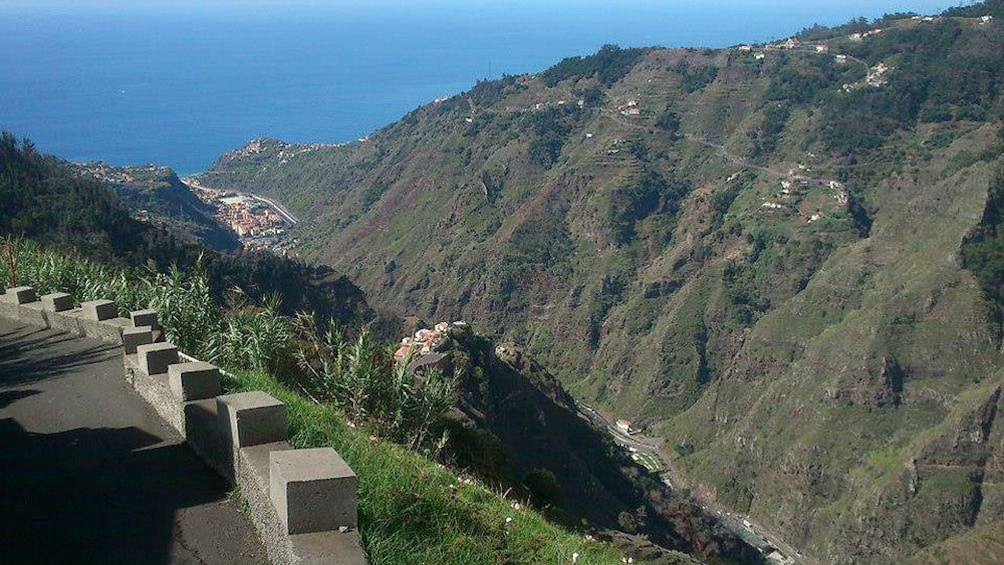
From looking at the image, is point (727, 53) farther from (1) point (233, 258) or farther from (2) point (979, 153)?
(1) point (233, 258)

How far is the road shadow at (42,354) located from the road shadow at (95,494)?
1.79m

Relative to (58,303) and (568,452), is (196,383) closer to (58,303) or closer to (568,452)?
(58,303)

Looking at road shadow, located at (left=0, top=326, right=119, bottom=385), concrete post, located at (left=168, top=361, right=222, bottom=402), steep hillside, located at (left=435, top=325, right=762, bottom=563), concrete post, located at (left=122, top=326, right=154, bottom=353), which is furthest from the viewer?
steep hillside, located at (left=435, top=325, right=762, bottom=563)

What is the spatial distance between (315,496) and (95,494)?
2299 millimetres

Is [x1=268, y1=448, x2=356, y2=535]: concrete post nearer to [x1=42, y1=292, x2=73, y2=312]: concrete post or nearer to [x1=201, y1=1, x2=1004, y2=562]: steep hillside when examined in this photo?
[x1=42, y1=292, x2=73, y2=312]: concrete post

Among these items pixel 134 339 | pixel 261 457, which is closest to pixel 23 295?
pixel 134 339

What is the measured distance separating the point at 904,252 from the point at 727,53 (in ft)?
190

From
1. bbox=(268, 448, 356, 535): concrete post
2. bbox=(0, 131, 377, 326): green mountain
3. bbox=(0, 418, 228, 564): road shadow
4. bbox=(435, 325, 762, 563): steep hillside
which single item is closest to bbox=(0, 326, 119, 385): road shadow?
bbox=(0, 418, 228, 564): road shadow

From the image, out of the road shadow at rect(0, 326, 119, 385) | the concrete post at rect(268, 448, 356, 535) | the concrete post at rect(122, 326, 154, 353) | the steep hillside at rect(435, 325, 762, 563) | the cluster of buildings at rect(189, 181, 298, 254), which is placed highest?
the concrete post at rect(122, 326, 154, 353)

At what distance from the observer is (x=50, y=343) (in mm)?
10414

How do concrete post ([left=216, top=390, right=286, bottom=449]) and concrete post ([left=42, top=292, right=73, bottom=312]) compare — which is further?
concrete post ([left=42, top=292, right=73, bottom=312])

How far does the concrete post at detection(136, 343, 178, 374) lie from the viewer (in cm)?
783

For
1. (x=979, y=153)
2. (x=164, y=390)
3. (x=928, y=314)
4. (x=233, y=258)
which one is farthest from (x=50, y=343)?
(x=979, y=153)

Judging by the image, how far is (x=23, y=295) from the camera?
11742mm
